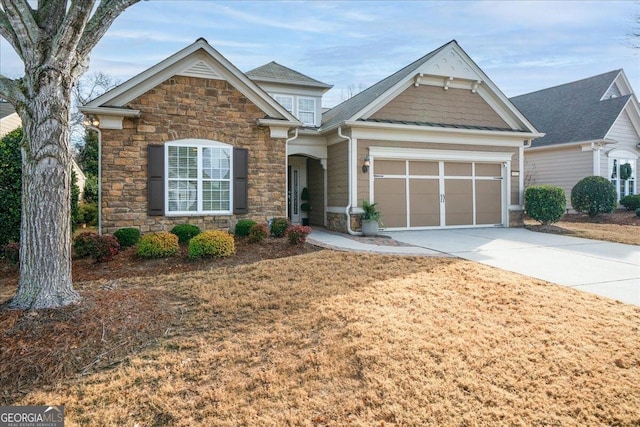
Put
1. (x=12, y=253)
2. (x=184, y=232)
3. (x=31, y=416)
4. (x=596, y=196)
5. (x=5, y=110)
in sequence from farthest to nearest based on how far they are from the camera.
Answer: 1. (x=5, y=110)
2. (x=596, y=196)
3. (x=184, y=232)
4. (x=12, y=253)
5. (x=31, y=416)

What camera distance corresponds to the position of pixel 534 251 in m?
8.49

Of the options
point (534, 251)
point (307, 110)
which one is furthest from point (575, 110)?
point (534, 251)

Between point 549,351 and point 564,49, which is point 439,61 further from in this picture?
point 549,351

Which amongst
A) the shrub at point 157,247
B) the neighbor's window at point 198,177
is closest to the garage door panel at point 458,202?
the neighbor's window at point 198,177

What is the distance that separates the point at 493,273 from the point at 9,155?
965 centimetres

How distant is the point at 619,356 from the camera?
351 centimetres

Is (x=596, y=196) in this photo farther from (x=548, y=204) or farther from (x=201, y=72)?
(x=201, y=72)

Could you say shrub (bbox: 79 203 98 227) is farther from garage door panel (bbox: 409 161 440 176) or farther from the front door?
garage door panel (bbox: 409 161 440 176)

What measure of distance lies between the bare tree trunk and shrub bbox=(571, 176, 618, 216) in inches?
681

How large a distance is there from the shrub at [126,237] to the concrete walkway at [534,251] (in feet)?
13.3

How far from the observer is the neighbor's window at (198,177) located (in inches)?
372

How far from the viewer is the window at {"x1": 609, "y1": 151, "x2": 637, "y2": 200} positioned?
17.1 metres

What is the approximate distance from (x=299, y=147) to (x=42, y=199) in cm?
902

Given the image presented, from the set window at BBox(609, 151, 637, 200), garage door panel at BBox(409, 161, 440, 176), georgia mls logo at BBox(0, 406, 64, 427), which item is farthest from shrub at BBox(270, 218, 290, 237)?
window at BBox(609, 151, 637, 200)
